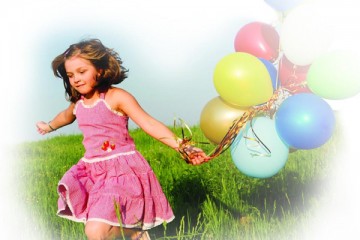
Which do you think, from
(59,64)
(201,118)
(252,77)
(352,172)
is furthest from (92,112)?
(352,172)

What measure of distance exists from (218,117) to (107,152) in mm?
627

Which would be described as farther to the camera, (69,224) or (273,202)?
(273,202)

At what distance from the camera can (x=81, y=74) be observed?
3209mm

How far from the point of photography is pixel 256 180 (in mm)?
4348

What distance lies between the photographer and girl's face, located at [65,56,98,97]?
320 cm

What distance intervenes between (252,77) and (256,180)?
5.08 ft

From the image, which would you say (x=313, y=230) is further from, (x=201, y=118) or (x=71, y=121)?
(x=71, y=121)

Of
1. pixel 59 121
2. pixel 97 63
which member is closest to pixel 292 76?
pixel 97 63

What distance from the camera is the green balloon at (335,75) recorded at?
2.94 meters

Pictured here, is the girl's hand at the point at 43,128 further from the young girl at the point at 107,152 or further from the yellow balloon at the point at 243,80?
the yellow balloon at the point at 243,80

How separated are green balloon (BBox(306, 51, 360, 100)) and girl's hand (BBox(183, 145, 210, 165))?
2.11 feet

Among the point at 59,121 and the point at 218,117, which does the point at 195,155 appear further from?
the point at 59,121

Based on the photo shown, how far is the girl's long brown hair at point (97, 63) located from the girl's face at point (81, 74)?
28 millimetres

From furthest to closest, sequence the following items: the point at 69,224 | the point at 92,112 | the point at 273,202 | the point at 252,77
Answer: the point at 273,202 < the point at 69,224 < the point at 92,112 < the point at 252,77
